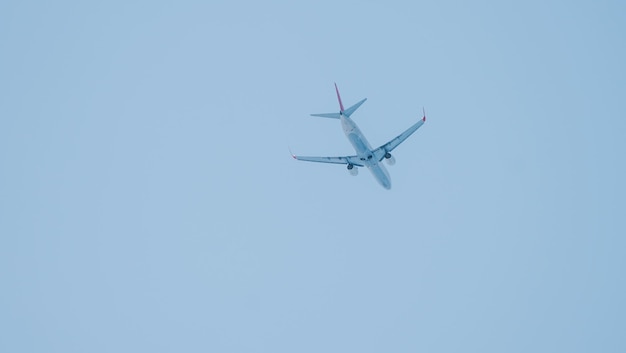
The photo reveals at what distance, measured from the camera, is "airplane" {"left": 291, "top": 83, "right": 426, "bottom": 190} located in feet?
231

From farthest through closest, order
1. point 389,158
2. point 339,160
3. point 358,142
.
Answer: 1. point 339,160
2. point 389,158
3. point 358,142

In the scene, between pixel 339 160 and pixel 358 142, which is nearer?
Answer: pixel 358 142

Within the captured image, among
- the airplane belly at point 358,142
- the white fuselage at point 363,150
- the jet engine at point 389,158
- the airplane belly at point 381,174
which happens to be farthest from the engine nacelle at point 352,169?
the airplane belly at point 358,142

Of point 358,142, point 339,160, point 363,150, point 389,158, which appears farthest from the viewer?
point 339,160

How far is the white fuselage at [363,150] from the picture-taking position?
7050 cm

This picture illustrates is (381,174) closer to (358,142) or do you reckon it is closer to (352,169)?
(352,169)

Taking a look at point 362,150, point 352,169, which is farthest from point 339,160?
point 362,150

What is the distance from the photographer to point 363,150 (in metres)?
72.8

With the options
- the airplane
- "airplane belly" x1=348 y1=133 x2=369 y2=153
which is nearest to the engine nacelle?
the airplane

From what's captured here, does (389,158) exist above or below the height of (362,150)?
below

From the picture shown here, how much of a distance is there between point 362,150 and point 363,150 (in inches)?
4.4

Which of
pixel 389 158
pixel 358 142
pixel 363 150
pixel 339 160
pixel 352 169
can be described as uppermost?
pixel 339 160

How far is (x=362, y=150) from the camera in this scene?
239ft

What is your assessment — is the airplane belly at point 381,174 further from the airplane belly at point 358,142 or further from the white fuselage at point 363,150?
the airplane belly at point 358,142
